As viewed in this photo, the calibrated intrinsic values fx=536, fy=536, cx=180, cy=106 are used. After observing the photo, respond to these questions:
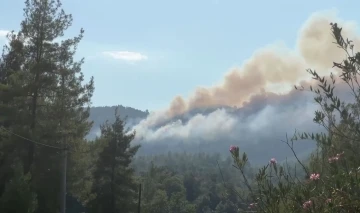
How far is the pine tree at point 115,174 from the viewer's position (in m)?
35.7

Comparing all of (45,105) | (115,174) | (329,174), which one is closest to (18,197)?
(45,105)

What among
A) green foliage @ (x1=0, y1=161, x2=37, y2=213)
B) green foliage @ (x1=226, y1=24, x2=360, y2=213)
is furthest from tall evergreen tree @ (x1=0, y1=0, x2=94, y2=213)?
green foliage @ (x1=226, y1=24, x2=360, y2=213)

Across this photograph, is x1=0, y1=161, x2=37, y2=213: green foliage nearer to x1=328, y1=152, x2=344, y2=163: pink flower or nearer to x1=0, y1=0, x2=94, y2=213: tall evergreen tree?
x1=0, y1=0, x2=94, y2=213: tall evergreen tree

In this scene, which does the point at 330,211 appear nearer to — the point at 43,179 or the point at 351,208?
the point at 351,208

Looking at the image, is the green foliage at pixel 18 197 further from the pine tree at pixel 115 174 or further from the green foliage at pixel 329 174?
the green foliage at pixel 329 174

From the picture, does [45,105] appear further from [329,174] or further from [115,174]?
[329,174]

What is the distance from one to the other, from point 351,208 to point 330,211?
0.42 ft

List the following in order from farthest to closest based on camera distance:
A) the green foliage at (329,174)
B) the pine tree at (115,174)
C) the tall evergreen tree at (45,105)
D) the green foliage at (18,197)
Answer: 1. the pine tree at (115,174)
2. the tall evergreen tree at (45,105)
3. the green foliage at (18,197)
4. the green foliage at (329,174)

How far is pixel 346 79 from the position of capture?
142 inches

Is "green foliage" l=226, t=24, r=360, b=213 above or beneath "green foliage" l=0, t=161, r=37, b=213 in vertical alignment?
above

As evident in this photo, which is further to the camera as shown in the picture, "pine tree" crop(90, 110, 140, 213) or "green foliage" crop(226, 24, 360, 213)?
"pine tree" crop(90, 110, 140, 213)

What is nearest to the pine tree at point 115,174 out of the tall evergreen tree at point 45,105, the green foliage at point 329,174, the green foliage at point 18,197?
the tall evergreen tree at point 45,105

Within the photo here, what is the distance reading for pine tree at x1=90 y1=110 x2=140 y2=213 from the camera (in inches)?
1405

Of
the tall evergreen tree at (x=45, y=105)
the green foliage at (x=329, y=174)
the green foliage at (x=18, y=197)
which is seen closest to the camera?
the green foliage at (x=329, y=174)
